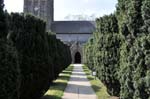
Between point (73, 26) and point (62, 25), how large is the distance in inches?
123

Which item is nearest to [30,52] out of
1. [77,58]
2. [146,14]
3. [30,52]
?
[30,52]

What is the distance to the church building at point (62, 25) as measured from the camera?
105 m

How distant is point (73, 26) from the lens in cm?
11181

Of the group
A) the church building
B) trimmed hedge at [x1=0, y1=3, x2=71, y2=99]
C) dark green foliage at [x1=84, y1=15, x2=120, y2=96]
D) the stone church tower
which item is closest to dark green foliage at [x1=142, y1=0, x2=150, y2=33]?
trimmed hedge at [x1=0, y1=3, x2=71, y2=99]

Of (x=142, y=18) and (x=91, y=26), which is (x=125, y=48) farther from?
(x=91, y=26)

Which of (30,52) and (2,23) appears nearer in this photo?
(2,23)

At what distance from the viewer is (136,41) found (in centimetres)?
998

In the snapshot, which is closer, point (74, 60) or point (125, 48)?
point (125, 48)

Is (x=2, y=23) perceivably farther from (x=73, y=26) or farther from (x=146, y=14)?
(x=73, y=26)

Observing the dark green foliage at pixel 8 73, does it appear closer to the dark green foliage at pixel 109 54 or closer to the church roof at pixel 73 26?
the dark green foliage at pixel 109 54

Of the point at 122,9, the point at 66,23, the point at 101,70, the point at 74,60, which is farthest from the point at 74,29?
the point at 122,9

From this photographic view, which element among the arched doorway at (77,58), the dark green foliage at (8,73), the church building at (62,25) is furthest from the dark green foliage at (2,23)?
the church building at (62,25)

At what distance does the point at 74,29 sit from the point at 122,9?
100041 millimetres

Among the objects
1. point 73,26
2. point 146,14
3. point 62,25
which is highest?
point 62,25
